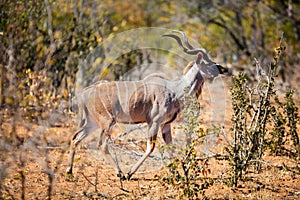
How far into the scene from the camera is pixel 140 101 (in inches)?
241

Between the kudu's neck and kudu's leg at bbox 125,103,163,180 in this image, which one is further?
the kudu's neck

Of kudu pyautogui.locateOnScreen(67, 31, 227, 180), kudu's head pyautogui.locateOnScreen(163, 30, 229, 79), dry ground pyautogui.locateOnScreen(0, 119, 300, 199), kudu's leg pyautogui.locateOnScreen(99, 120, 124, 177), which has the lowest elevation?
dry ground pyautogui.locateOnScreen(0, 119, 300, 199)

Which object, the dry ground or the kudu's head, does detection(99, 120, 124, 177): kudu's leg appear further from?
the kudu's head

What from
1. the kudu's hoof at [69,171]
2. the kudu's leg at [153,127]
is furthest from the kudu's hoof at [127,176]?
the kudu's hoof at [69,171]

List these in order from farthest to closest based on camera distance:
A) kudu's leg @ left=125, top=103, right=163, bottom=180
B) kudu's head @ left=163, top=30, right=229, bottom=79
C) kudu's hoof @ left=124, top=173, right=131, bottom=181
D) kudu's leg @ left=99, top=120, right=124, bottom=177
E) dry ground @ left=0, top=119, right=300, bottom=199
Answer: kudu's head @ left=163, top=30, right=229, bottom=79 < kudu's leg @ left=99, top=120, right=124, bottom=177 < kudu's leg @ left=125, top=103, right=163, bottom=180 < kudu's hoof @ left=124, top=173, right=131, bottom=181 < dry ground @ left=0, top=119, right=300, bottom=199

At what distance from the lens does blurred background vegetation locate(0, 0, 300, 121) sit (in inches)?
269

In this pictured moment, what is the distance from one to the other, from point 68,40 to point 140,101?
304cm

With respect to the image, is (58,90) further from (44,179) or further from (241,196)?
(241,196)

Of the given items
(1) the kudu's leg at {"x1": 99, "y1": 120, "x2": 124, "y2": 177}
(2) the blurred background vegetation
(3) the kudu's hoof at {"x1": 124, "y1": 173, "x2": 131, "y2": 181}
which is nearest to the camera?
(3) the kudu's hoof at {"x1": 124, "y1": 173, "x2": 131, "y2": 181}

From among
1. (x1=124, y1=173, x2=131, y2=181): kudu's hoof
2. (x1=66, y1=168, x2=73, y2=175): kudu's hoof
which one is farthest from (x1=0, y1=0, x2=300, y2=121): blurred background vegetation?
(x1=124, y1=173, x2=131, y2=181): kudu's hoof

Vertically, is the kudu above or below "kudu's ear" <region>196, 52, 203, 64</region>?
below

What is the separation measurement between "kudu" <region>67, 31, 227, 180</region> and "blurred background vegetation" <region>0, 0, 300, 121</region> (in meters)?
0.53

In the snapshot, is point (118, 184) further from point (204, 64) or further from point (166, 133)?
point (204, 64)

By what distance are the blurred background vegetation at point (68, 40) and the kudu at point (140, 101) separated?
0.53 meters
